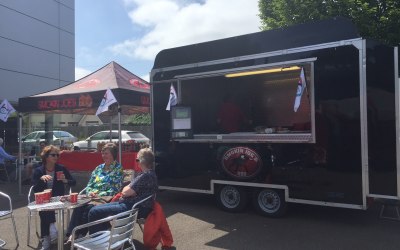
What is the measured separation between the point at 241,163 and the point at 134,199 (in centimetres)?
226

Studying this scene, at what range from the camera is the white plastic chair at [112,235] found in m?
3.82

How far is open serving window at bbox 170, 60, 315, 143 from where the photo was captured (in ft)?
20.7

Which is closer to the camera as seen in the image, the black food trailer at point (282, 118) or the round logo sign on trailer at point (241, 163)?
the black food trailer at point (282, 118)

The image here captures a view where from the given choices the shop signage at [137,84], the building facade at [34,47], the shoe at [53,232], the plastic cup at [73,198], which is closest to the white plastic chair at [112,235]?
the plastic cup at [73,198]

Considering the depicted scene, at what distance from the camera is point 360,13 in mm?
9664

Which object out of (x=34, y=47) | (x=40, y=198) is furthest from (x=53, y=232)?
(x=34, y=47)

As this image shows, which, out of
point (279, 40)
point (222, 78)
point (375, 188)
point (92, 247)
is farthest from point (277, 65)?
point (92, 247)

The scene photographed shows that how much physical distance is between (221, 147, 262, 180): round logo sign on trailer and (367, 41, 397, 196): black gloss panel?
5.48 feet

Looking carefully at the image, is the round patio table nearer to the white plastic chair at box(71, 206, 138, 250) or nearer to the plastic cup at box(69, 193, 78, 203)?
the plastic cup at box(69, 193, 78, 203)

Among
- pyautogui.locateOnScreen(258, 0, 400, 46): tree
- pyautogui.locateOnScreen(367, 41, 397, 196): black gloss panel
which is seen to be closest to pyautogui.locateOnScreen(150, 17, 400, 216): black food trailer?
pyautogui.locateOnScreen(367, 41, 397, 196): black gloss panel

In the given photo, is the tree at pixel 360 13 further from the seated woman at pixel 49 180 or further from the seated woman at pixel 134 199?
the seated woman at pixel 49 180

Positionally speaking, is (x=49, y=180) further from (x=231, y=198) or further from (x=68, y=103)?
(x=68, y=103)

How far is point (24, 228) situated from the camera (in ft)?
20.1

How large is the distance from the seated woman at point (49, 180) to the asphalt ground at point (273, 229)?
33 centimetres
